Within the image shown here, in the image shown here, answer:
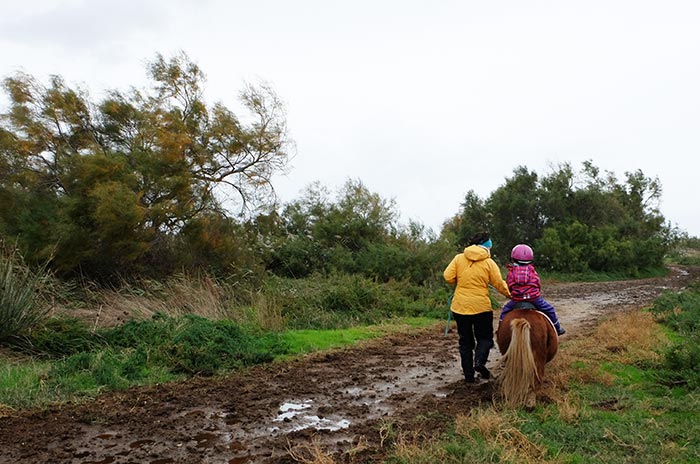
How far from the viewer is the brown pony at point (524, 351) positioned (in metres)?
5.77

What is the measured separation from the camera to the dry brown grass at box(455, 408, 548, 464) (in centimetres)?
406

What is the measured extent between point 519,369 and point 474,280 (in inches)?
60.3

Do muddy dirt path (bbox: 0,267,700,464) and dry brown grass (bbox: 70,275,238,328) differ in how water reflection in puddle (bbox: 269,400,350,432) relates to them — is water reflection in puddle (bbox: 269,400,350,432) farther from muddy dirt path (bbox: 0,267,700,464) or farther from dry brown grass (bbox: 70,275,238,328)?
dry brown grass (bbox: 70,275,238,328)

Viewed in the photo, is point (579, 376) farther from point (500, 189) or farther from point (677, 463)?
point (500, 189)

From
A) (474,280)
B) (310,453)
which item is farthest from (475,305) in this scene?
Result: (310,453)

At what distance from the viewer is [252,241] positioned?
16906 mm

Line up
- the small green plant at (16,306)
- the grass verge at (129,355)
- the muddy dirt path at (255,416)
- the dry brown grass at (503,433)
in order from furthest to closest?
1. the small green plant at (16,306)
2. the grass verge at (129,355)
3. the muddy dirt path at (255,416)
4. the dry brown grass at (503,433)

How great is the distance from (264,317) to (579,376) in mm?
6242

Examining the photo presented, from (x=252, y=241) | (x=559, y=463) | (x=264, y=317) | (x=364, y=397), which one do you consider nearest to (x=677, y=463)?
(x=559, y=463)

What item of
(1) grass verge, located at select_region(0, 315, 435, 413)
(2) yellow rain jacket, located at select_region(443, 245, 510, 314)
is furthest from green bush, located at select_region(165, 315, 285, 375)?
(2) yellow rain jacket, located at select_region(443, 245, 510, 314)

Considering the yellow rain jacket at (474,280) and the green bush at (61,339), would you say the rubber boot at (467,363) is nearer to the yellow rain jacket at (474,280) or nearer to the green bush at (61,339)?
the yellow rain jacket at (474,280)

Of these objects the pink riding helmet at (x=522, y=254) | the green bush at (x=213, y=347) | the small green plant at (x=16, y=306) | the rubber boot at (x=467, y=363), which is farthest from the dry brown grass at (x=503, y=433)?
the small green plant at (x=16, y=306)

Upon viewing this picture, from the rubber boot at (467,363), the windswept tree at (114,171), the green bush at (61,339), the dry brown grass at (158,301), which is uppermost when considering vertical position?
the windswept tree at (114,171)

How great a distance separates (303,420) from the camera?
559 cm
